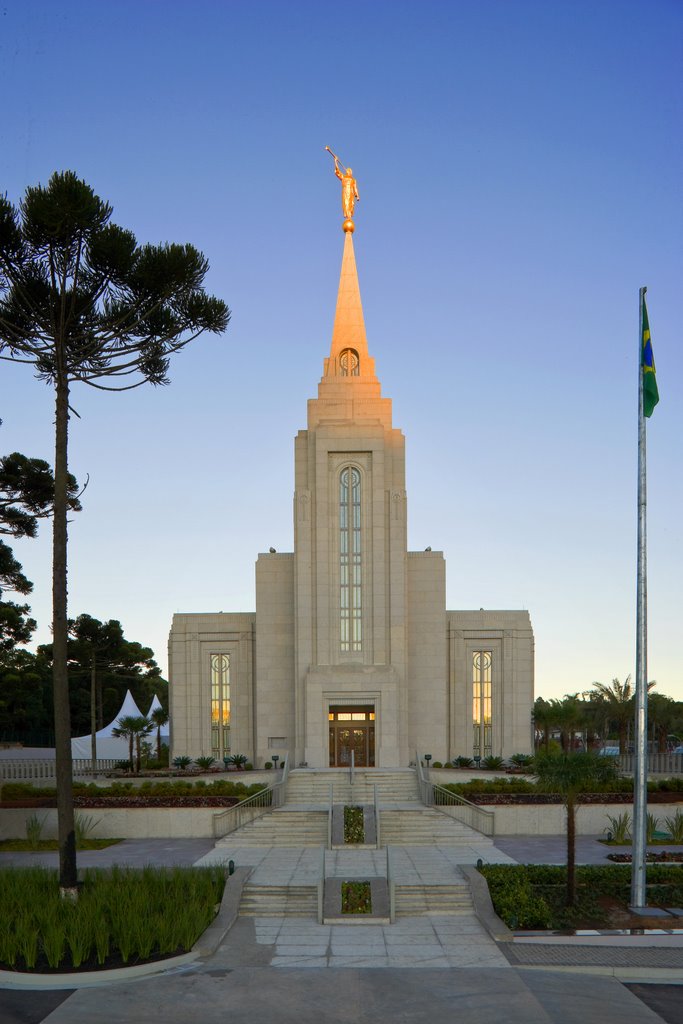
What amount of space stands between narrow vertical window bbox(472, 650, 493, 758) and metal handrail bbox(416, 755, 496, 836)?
37.1 feet

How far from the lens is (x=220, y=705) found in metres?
49.1

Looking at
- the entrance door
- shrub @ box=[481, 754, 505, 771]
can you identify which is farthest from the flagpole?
the entrance door

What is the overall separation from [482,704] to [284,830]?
18.9m

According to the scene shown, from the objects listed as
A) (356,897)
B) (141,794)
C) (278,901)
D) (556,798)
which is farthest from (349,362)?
(356,897)

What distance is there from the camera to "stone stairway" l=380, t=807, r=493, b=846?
31188mm

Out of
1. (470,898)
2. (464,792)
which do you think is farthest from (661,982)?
(464,792)

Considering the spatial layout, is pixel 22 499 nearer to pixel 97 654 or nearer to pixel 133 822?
pixel 133 822

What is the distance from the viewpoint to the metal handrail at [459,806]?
32.9 metres

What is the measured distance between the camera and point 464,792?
118 feet

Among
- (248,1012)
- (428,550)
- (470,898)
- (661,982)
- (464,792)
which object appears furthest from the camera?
(428,550)

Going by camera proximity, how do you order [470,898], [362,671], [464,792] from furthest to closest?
[362,671], [464,792], [470,898]

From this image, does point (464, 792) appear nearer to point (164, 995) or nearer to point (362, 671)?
point (362, 671)

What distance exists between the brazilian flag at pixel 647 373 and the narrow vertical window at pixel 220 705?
31.3m

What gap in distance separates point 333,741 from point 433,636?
6691 mm
